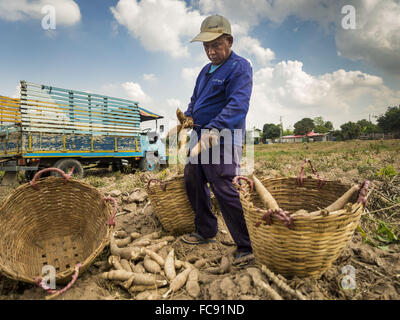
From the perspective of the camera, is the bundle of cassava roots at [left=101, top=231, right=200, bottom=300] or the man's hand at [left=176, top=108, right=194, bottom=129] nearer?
the bundle of cassava roots at [left=101, top=231, right=200, bottom=300]

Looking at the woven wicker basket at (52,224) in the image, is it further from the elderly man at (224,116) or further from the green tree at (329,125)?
the green tree at (329,125)

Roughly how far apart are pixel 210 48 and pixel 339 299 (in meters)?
2.00

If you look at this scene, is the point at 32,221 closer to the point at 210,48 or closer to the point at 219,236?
the point at 219,236

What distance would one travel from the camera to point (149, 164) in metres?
7.95

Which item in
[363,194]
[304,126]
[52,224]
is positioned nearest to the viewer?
[363,194]

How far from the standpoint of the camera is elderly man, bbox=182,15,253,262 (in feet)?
6.46

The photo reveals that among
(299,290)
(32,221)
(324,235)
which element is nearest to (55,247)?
(32,221)

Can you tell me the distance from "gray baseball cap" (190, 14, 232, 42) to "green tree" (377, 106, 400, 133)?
55.3 m

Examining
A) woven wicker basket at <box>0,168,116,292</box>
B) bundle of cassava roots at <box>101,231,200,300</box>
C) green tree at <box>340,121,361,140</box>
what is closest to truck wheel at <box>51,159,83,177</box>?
woven wicker basket at <box>0,168,116,292</box>

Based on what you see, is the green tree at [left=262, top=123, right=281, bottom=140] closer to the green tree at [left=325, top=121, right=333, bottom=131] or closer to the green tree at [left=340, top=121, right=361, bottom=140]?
the green tree at [left=340, top=121, right=361, bottom=140]

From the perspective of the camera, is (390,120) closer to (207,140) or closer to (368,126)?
(368,126)

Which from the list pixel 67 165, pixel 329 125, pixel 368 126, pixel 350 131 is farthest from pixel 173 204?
pixel 329 125

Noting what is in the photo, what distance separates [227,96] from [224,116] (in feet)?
0.98
